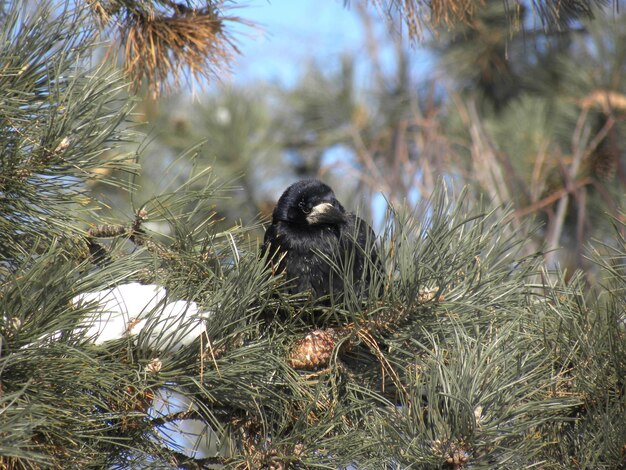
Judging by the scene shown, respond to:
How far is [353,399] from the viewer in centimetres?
154

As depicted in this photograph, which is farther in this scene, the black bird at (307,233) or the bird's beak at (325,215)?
the bird's beak at (325,215)

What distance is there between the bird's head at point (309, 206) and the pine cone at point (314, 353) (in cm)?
88

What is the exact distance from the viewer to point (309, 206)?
101 inches

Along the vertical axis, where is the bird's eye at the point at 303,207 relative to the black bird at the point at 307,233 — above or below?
above

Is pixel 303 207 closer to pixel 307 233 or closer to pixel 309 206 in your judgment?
pixel 309 206

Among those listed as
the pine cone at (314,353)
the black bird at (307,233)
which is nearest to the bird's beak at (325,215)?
the black bird at (307,233)

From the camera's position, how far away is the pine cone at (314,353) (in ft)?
5.36

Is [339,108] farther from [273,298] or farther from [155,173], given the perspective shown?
[273,298]

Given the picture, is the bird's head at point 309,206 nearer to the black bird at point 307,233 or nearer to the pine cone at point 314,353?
the black bird at point 307,233

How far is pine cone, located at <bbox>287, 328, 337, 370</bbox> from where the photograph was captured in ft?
5.36

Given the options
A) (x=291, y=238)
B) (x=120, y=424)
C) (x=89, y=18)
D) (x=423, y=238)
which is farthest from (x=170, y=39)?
(x=120, y=424)

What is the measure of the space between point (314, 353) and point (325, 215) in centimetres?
92

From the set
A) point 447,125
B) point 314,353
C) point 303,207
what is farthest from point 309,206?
point 447,125

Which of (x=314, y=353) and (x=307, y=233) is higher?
(x=307, y=233)
